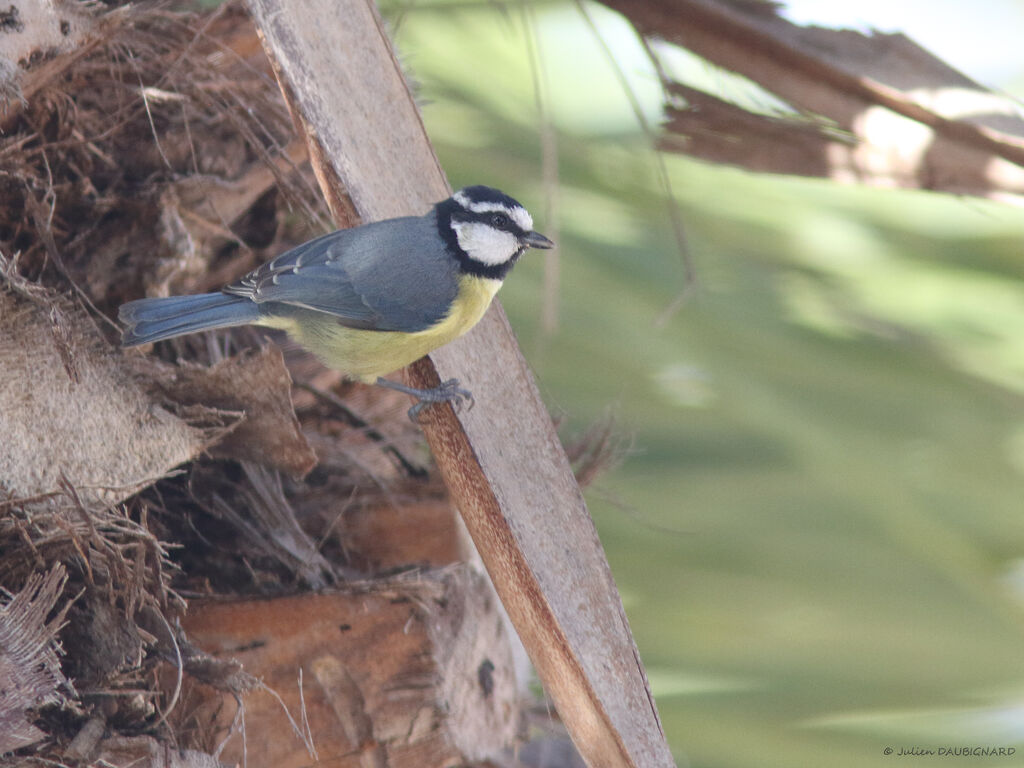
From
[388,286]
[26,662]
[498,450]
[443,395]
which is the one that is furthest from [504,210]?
[26,662]

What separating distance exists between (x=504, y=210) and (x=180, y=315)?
0.65 meters

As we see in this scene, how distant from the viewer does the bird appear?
5.38 ft

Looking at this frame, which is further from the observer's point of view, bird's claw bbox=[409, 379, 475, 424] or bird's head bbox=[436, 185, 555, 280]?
bird's head bbox=[436, 185, 555, 280]

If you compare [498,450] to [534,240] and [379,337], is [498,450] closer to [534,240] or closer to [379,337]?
[379,337]

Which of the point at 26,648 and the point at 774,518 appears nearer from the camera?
the point at 26,648

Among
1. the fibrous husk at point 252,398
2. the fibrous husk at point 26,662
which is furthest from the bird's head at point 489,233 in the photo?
the fibrous husk at point 26,662

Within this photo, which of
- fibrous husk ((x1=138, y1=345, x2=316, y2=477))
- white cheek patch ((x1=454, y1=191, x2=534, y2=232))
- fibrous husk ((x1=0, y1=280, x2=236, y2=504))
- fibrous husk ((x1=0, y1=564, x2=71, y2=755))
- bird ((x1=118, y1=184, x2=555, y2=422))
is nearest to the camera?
fibrous husk ((x1=0, y1=564, x2=71, y2=755))

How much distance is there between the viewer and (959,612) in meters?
1.68

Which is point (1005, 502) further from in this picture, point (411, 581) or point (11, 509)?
point (11, 509)

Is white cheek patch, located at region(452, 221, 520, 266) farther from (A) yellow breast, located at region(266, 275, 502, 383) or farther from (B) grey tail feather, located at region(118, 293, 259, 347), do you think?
(B) grey tail feather, located at region(118, 293, 259, 347)

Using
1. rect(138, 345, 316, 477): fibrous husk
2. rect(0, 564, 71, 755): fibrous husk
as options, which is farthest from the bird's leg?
Result: rect(0, 564, 71, 755): fibrous husk

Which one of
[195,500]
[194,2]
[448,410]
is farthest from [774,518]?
[194,2]

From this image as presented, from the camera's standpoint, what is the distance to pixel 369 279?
1823 millimetres

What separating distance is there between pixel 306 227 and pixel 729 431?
89 centimetres
